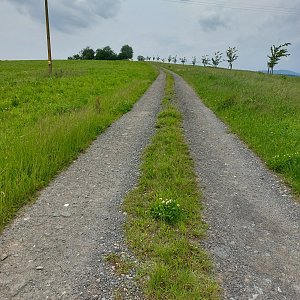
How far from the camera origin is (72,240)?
339 cm

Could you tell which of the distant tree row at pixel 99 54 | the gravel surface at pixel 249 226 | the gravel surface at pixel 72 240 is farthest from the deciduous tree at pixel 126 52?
the gravel surface at pixel 72 240

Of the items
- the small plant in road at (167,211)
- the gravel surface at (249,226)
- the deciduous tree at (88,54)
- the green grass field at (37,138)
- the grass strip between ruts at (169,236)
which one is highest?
the deciduous tree at (88,54)

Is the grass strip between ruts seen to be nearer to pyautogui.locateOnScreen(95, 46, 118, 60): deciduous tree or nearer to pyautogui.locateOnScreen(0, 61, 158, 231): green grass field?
pyautogui.locateOnScreen(0, 61, 158, 231): green grass field

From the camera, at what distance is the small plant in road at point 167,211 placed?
3.83 meters

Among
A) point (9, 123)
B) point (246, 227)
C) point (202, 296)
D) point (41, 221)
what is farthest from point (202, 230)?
point (9, 123)

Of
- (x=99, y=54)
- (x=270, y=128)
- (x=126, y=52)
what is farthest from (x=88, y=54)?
(x=270, y=128)

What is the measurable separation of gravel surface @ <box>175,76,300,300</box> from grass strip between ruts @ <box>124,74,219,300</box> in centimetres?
19

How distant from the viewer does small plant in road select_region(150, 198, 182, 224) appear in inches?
151

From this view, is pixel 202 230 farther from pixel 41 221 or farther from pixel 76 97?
pixel 76 97

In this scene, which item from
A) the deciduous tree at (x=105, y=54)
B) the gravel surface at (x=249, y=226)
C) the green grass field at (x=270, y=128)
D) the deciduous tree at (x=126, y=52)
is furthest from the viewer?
the deciduous tree at (x=126, y=52)

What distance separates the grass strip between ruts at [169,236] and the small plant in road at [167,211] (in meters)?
0.06

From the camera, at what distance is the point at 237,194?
4887 millimetres

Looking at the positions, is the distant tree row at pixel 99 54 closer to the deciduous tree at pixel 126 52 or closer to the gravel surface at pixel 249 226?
the deciduous tree at pixel 126 52

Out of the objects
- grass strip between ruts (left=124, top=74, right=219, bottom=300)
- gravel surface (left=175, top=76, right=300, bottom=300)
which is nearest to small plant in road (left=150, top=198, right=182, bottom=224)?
grass strip between ruts (left=124, top=74, right=219, bottom=300)
